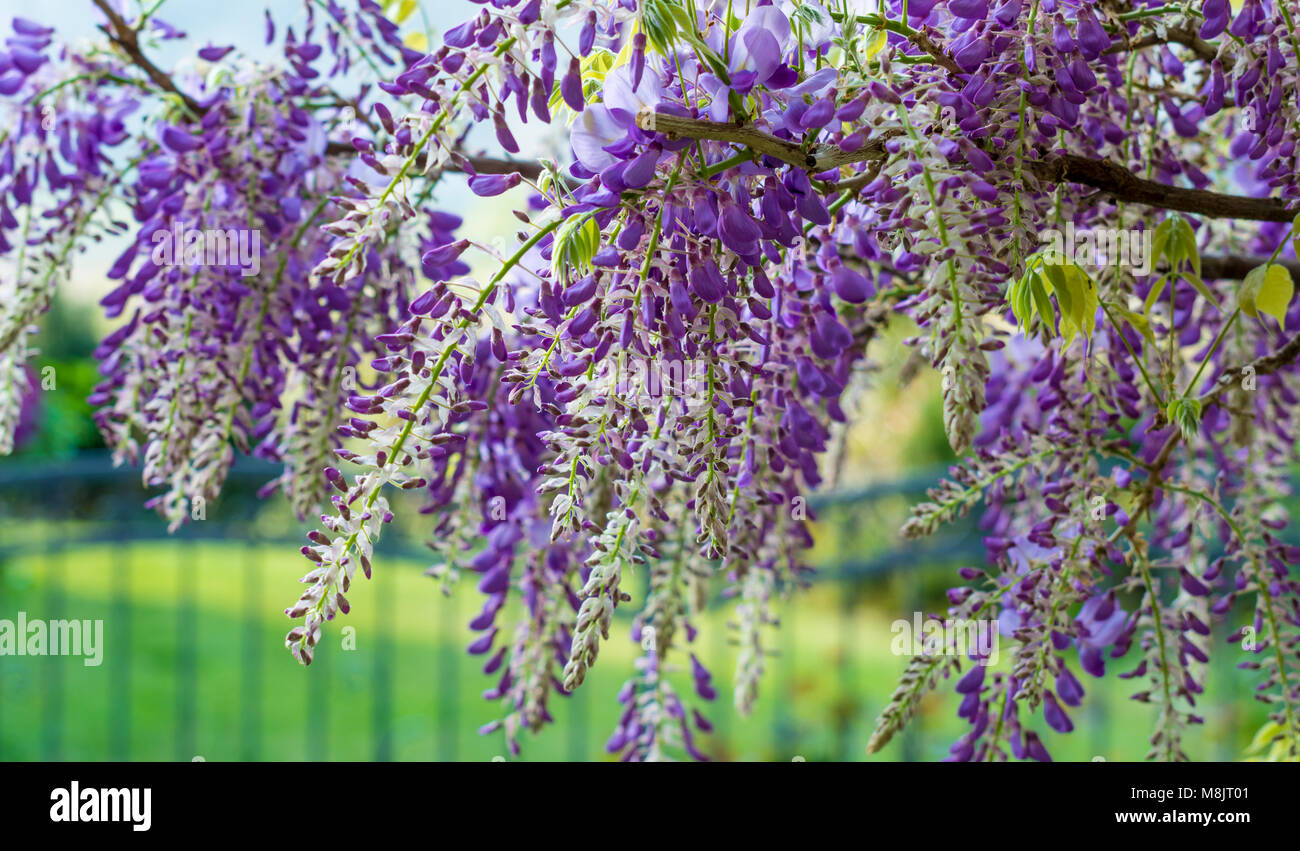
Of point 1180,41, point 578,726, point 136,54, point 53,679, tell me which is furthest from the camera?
point 53,679

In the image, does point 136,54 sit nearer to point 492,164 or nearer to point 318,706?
point 492,164

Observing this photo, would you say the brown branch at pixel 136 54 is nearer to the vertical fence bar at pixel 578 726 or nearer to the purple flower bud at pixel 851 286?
the purple flower bud at pixel 851 286

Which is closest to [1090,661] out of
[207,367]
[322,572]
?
[322,572]

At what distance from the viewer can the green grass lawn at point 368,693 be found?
10.7ft

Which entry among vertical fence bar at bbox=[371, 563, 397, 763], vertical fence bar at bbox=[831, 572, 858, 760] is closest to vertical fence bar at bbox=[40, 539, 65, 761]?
vertical fence bar at bbox=[371, 563, 397, 763]

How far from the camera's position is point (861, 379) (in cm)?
99

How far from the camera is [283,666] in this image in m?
4.07

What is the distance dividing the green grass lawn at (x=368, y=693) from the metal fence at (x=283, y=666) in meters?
0.01

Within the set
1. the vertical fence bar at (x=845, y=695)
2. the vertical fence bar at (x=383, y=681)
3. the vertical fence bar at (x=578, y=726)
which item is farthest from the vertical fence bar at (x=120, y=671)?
the vertical fence bar at (x=845, y=695)

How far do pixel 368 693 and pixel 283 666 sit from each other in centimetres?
33

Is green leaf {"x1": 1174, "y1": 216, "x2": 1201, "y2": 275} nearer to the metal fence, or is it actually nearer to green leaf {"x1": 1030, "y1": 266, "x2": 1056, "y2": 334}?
green leaf {"x1": 1030, "y1": 266, "x2": 1056, "y2": 334}

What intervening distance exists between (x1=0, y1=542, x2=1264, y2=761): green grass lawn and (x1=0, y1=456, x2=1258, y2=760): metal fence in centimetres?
1

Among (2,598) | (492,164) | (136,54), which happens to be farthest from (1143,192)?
(2,598)

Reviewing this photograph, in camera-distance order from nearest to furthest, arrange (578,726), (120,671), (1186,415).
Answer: (1186,415) < (578,726) < (120,671)
